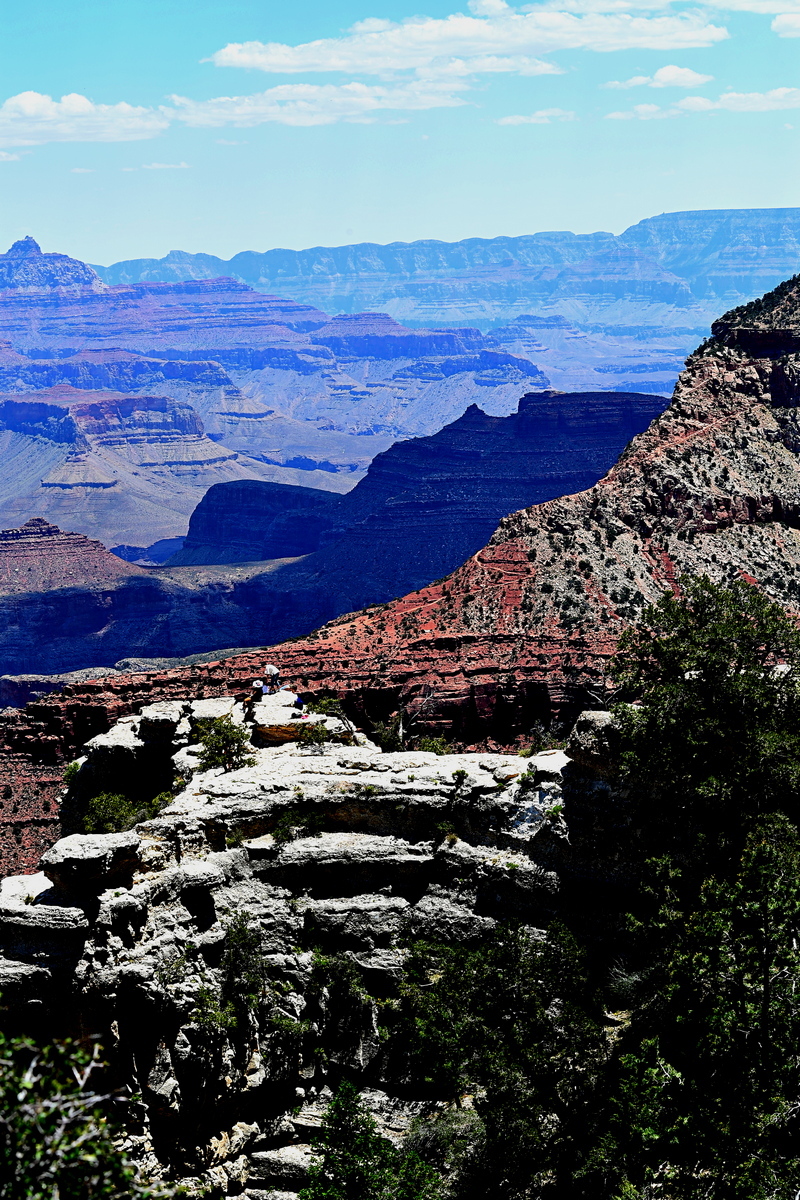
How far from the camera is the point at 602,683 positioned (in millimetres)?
65188

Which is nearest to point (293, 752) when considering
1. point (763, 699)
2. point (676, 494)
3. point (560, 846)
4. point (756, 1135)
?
point (560, 846)

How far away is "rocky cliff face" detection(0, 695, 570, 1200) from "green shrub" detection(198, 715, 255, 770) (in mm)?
1501

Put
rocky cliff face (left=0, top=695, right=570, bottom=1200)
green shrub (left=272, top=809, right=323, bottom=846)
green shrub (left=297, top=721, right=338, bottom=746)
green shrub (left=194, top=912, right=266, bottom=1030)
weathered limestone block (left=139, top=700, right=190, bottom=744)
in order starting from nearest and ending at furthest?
rocky cliff face (left=0, top=695, right=570, bottom=1200)
green shrub (left=194, top=912, right=266, bottom=1030)
green shrub (left=272, top=809, right=323, bottom=846)
green shrub (left=297, top=721, right=338, bottom=746)
weathered limestone block (left=139, top=700, right=190, bottom=744)

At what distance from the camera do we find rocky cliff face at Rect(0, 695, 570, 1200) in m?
43.3

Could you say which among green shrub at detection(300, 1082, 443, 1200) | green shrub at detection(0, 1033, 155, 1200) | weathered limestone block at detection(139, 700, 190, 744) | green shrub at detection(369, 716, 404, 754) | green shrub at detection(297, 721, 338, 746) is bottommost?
green shrub at detection(300, 1082, 443, 1200)

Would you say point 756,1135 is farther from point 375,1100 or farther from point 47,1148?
point 47,1148

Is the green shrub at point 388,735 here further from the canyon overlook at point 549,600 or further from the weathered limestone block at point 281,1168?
the weathered limestone block at point 281,1168

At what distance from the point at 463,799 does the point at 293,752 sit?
8240 mm

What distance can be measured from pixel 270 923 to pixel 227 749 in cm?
830

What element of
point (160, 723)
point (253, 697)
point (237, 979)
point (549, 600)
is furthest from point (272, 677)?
point (237, 979)

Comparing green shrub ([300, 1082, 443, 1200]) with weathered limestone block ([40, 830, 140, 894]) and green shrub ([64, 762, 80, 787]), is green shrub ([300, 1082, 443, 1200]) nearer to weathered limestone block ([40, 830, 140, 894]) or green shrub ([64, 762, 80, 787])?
weathered limestone block ([40, 830, 140, 894])

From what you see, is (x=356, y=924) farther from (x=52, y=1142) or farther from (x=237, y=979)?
(x=52, y=1142)

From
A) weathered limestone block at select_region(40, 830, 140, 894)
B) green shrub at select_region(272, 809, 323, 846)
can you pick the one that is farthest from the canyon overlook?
weathered limestone block at select_region(40, 830, 140, 894)

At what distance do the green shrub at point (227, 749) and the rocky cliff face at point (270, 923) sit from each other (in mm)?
1501
